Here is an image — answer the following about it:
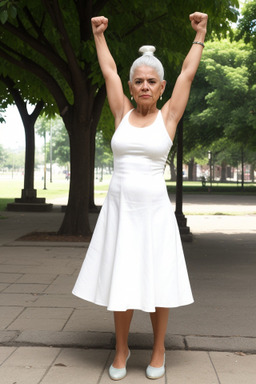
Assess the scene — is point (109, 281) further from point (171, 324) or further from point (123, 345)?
point (171, 324)

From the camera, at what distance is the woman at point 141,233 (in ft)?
12.3

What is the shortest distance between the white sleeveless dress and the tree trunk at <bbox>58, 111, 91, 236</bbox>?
8123mm

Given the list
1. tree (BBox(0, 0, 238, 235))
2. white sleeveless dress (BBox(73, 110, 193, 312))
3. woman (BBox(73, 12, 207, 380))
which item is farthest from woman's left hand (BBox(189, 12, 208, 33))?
tree (BBox(0, 0, 238, 235))

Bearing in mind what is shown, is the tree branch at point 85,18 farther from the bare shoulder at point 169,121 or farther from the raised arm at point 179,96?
the bare shoulder at point 169,121

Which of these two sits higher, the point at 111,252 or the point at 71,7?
the point at 71,7

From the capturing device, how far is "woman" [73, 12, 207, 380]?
3734 mm

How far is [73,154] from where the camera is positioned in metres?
12.1

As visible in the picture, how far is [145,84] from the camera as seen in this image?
386 cm

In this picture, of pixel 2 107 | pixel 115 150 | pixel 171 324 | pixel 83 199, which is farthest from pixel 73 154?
pixel 2 107

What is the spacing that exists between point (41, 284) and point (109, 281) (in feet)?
11.2

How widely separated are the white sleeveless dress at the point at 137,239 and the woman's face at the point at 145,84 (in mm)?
153

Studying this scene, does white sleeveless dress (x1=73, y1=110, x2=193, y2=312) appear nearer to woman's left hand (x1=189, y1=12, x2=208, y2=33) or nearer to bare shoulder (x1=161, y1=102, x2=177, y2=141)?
bare shoulder (x1=161, y1=102, x2=177, y2=141)

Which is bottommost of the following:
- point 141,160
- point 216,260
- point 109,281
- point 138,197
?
point 216,260

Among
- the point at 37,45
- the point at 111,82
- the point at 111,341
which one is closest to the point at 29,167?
the point at 37,45
